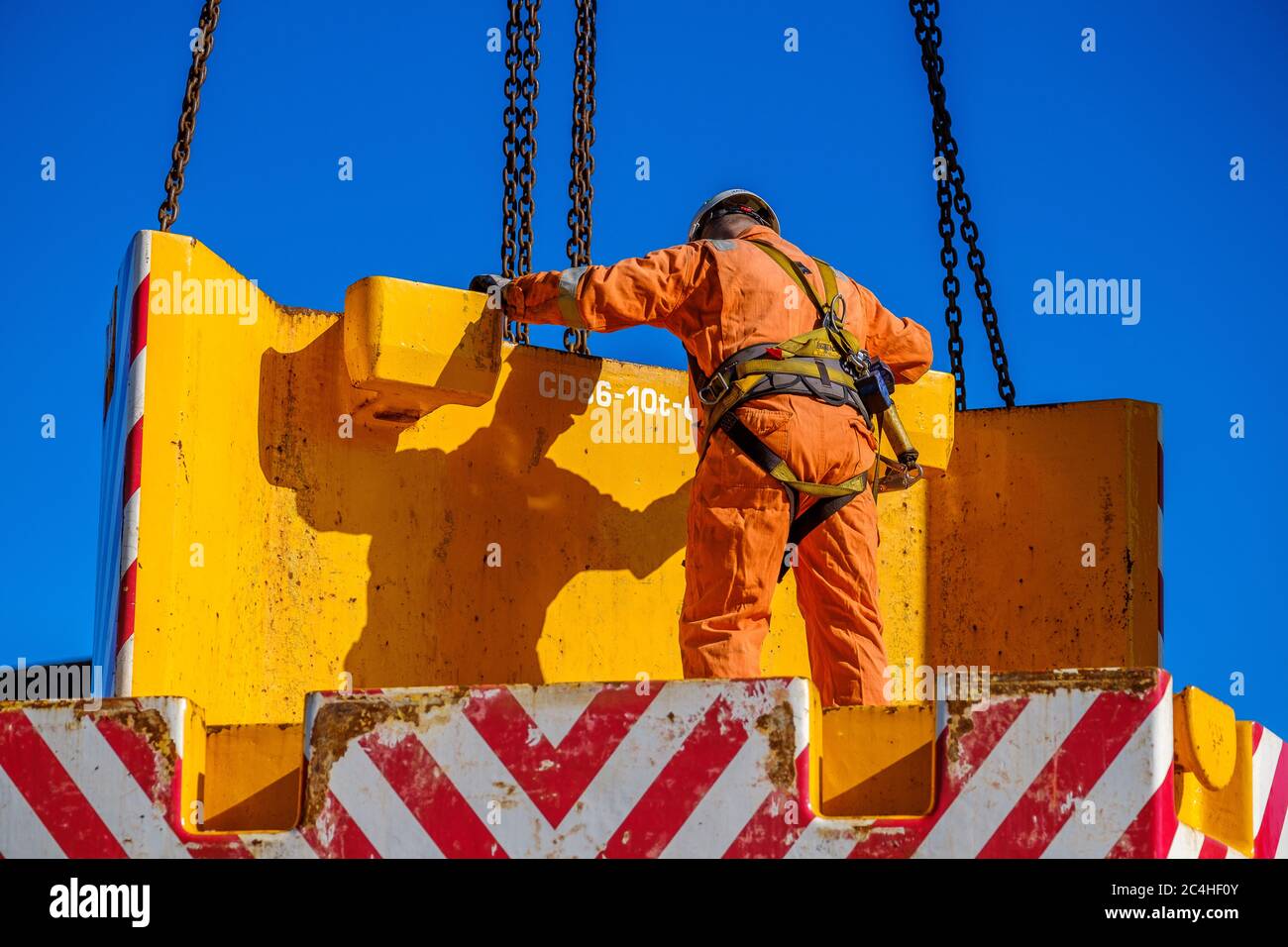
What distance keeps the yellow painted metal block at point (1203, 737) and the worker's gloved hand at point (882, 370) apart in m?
1.86

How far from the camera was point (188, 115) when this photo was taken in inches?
196

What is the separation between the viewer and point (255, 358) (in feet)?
16.2

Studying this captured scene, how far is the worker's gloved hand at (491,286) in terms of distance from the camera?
16.4 ft

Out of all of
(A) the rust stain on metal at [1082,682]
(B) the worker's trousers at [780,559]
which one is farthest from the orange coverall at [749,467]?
(A) the rust stain on metal at [1082,682]

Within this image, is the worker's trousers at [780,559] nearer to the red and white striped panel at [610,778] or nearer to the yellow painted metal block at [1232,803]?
the yellow painted metal block at [1232,803]

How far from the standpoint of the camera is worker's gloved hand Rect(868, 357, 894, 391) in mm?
4930

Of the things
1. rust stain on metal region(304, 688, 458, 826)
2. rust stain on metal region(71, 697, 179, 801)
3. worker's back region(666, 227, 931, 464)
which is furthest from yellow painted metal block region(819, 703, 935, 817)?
worker's back region(666, 227, 931, 464)

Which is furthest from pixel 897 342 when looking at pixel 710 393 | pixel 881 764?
pixel 881 764

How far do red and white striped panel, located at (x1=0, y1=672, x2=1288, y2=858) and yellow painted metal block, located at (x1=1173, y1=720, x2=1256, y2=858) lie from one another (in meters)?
0.27
